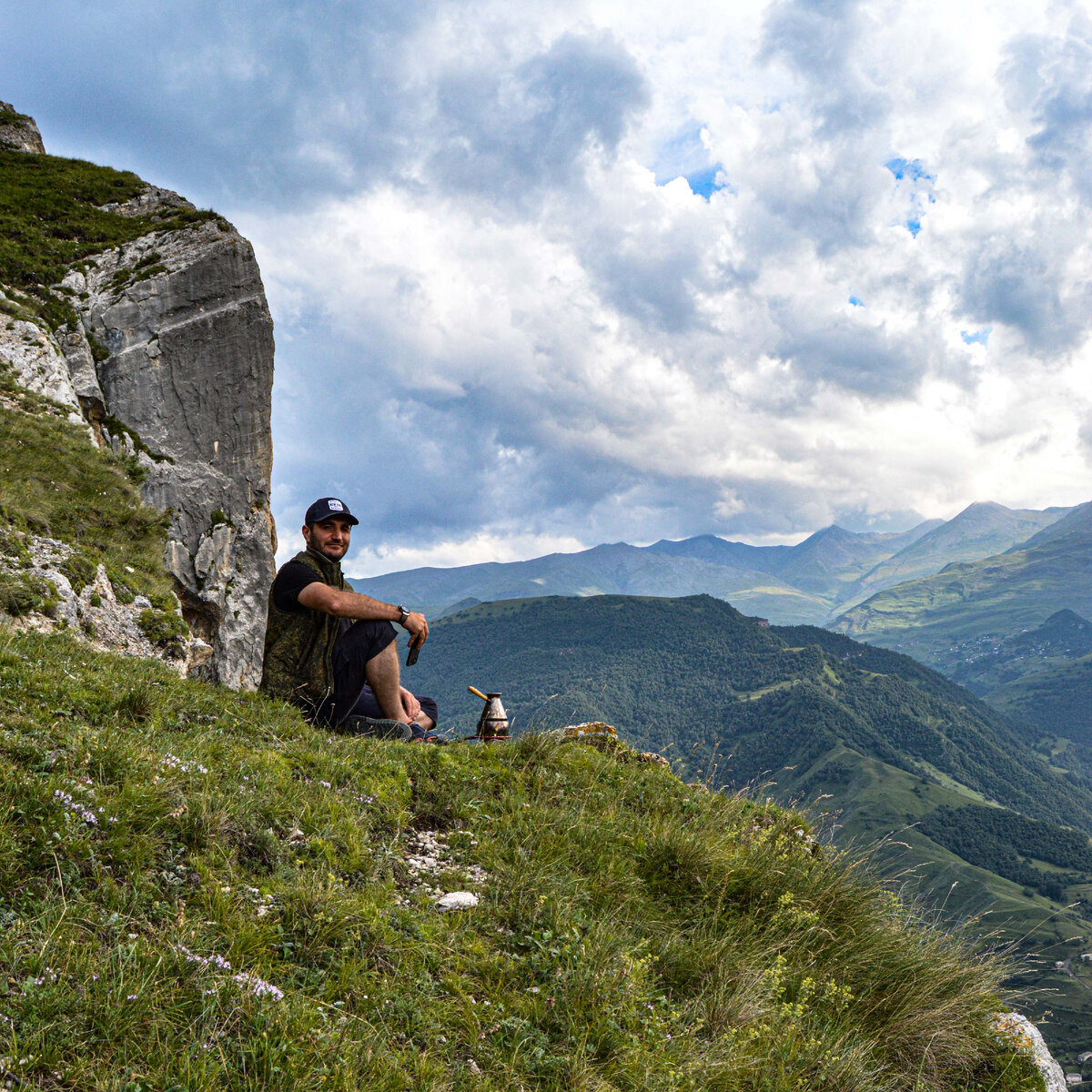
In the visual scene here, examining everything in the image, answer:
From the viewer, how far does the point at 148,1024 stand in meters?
2.63

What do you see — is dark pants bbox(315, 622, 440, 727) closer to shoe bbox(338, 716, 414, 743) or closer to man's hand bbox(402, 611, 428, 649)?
shoe bbox(338, 716, 414, 743)

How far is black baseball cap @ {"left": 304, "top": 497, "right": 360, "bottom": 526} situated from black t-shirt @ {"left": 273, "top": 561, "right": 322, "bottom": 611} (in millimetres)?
564

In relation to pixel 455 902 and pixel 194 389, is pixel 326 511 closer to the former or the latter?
pixel 455 902

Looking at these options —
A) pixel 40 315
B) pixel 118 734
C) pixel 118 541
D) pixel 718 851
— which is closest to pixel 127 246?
pixel 40 315

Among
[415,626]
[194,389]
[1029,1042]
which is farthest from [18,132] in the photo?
[1029,1042]

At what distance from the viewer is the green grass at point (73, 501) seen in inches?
468

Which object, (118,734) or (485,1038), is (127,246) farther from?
(485,1038)

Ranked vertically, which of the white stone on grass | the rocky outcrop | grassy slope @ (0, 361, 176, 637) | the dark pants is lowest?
the rocky outcrop

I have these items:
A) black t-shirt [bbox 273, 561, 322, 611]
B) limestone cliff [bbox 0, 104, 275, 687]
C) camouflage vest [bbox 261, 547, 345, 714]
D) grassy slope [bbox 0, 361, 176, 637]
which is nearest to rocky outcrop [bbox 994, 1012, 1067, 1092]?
camouflage vest [bbox 261, 547, 345, 714]

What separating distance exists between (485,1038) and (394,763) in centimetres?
274

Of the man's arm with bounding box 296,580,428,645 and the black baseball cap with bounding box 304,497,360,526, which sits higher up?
the black baseball cap with bounding box 304,497,360,526

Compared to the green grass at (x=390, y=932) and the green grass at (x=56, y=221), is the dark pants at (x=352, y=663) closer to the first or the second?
the green grass at (x=390, y=932)

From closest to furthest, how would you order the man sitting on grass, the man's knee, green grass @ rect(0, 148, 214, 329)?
1. the man sitting on grass
2. the man's knee
3. green grass @ rect(0, 148, 214, 329)

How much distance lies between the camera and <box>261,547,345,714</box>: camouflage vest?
7172 millimetres
